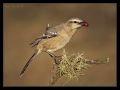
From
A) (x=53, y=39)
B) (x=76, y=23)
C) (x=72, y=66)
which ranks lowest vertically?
(x=72, y=66)

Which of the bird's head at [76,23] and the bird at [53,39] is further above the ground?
the bird's head at [76,23]

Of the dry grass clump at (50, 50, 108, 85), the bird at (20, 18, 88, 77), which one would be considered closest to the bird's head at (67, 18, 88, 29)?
the bird at (20, 18, 88, 77)

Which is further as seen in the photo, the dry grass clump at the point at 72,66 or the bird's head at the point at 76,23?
the bird's head at the point at 76,23

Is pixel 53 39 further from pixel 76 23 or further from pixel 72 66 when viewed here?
pixel 72 66

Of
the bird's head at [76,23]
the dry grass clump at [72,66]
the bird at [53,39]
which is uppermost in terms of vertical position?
the bird's head at [76,23]

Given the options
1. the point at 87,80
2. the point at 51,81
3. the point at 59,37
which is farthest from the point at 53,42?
the point at 87,80

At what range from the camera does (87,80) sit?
9.52 meters

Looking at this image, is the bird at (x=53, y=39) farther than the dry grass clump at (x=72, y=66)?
→ Yes

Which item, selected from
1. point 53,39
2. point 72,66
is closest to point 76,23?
point 53,39

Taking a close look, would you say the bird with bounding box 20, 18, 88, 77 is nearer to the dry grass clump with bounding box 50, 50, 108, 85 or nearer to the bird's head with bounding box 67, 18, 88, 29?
the bird's head with bounding box 67, 18, 88, 29

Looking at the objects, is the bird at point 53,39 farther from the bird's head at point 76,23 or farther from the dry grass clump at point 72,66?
the dry grass clump at point 72,66

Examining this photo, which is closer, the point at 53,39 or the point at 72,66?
the point at 72,66

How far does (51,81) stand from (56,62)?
477 mm

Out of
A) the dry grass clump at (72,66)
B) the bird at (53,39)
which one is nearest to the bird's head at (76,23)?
the bird at (53,39)
